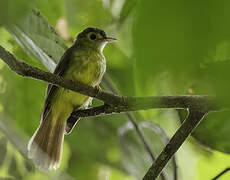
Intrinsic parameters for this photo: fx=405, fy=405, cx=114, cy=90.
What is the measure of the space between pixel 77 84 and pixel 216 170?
103 cm

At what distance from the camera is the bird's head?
7.82 feet

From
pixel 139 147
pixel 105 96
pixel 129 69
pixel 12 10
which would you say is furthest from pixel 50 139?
pixel 12 10

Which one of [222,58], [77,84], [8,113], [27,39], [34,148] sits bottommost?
[34,148]

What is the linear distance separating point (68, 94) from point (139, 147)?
513mm

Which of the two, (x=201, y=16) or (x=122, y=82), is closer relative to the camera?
(x=201, y=16)

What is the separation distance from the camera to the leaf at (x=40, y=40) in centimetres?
96

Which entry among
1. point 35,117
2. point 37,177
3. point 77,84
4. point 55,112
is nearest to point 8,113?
point 35,117

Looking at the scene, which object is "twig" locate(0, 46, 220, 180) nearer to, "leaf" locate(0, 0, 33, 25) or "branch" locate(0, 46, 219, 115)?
"branch" locate(0, 46, 219, 115)

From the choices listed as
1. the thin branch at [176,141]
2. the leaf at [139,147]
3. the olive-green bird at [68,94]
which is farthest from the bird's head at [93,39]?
the thin branch at [176,141]

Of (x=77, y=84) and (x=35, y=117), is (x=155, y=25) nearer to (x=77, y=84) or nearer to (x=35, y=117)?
(x=77, y=84)

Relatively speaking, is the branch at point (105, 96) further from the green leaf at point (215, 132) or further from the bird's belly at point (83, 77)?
the bird's belly at point (83, 77)

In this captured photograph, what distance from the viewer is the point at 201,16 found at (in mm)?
186

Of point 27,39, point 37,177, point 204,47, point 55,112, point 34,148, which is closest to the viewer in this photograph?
point 204,47

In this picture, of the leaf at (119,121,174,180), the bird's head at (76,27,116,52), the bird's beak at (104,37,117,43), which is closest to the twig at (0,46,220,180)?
the leaf at (119,121,174,180)
